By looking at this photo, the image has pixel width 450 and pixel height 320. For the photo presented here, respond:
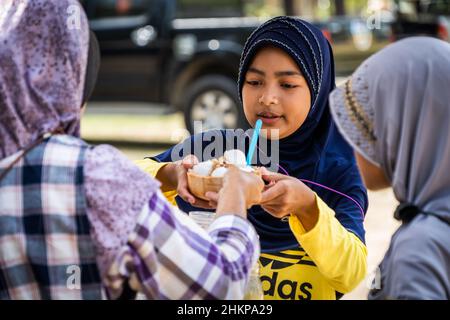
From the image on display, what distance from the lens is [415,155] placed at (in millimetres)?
1847

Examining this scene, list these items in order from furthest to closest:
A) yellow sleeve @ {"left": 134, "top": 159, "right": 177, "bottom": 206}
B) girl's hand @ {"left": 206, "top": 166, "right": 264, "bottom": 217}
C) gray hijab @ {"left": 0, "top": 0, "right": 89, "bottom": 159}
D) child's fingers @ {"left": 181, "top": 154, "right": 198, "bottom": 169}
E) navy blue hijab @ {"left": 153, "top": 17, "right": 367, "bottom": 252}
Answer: yellow sleeve @ {"left": 134, "top": 159, "right": 177, "bottom": 206}, navy blue hijab @ {"left": 153, "top": 17, "right": 367, "bottom": 252}, child's fingers @ {"left": 181, "top": 154, "right": 198, "bottom": 169}, girl's hand @ {"left": 206, "top": 166, "right": 264, "bottom": 217}, gray hijab @ {"left": 0, "top": 0, "right": 89, "bottom": 159}

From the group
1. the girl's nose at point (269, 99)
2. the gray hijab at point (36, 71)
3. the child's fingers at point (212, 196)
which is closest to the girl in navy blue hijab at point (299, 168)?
the girl's nose at point (269, 99)

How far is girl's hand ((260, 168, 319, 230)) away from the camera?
221 centimetres

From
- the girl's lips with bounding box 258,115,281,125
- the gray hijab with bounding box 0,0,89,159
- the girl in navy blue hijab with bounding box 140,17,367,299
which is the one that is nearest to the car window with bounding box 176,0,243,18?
the girl in navy blue hijab with bounding box 140,17,367,299

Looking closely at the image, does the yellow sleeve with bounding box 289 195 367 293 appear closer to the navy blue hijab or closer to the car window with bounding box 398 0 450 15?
the navy blue hijab

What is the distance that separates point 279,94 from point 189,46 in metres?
6.66

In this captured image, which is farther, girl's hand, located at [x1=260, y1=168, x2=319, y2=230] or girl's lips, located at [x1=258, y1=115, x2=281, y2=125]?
girl's lips, located at [x1=258, y1=115, x2=281, y2=125]

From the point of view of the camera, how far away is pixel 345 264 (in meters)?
2.29

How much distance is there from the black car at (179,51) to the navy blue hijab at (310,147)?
6006mm

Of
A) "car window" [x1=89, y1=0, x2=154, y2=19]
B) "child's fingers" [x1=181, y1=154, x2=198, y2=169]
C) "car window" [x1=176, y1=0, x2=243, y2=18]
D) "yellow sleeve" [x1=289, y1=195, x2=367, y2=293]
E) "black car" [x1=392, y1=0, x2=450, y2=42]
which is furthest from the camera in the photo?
"black car" [x1=392, y1=0, x2=450, y2=42]

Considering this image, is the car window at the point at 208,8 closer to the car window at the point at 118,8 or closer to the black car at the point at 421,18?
the car window at the point at 118,8

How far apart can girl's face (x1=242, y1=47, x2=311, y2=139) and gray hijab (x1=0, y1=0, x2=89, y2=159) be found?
96 cm

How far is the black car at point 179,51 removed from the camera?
29.3 ft
